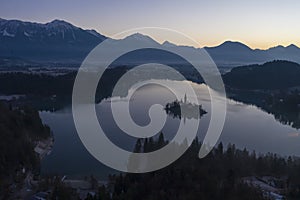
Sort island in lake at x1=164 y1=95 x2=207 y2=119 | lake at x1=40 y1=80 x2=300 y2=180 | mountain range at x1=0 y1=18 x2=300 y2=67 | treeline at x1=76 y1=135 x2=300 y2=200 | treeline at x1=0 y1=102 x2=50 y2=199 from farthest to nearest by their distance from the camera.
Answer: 1. mountain range at x1=0 y1=18 x2=300 y2=67
2. island in lake at x1=164 y1=95 x2=207 y2=119
3. lake at x1=40 y1=80 x2=300 y2=180
4. treeline at x1=0 y1=102 x2=50 y2=199
5. treeline at x1=76 y1=135 x2=300 y2=200

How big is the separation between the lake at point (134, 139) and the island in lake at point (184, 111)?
285mm

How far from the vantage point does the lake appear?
18.6ft

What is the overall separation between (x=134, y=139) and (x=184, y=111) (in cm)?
340

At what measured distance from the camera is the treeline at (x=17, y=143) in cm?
478

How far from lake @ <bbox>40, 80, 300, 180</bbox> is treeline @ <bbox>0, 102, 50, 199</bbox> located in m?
0.28

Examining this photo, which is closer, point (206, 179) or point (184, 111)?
point (206, 179)

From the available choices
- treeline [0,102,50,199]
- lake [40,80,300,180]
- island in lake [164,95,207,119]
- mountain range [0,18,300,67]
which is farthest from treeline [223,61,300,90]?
mountain range [0,18,300,67]

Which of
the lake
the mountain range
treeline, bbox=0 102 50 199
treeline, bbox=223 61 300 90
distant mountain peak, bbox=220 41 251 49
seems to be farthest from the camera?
distant mountain peak, bbox=220 41 251 49

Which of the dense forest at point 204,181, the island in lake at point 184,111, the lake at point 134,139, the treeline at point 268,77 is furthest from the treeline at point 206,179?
the treeline at point 268,77

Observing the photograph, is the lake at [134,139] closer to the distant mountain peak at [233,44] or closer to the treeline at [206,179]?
the treeline at [206,179]

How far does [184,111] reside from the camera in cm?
1009

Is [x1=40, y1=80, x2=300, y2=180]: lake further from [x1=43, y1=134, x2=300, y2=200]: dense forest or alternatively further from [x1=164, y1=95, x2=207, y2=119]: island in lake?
[x1=43, y1=134, x2=300, y2=200]: dense forest

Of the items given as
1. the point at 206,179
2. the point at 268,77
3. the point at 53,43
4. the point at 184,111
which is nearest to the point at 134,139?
the point at 206,179

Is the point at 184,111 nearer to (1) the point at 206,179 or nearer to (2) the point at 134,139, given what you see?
(2) the point at 134,139
